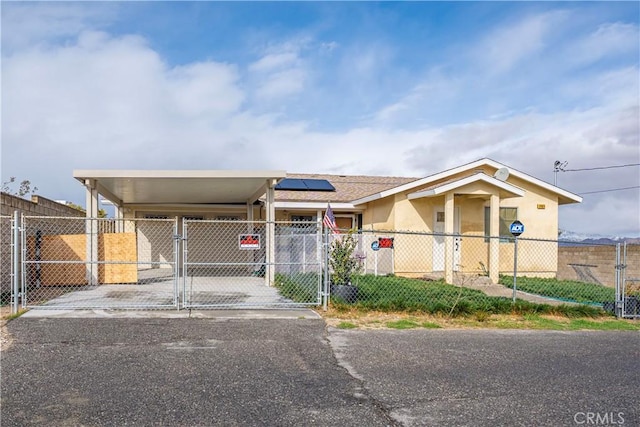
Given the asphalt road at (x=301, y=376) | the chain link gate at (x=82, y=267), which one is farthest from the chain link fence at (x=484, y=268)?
the chain link gate at (x=82, y=267)

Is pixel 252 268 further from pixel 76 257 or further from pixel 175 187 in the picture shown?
pixel 76 257

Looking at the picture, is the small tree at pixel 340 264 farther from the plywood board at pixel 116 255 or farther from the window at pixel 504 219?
the window at pixel 504 219

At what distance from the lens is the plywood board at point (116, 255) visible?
13164 mm

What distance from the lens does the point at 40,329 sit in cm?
731

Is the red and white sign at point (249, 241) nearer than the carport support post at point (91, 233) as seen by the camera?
Yes

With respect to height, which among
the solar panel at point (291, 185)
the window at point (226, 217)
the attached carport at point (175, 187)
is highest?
the solar panel at point (291, 185)

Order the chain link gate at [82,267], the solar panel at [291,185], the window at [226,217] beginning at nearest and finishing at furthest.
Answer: the chain link gate at [82,267]
the solar panel at [291,185]
the window at [226,217]

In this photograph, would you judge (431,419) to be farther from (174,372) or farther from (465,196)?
(465,196)

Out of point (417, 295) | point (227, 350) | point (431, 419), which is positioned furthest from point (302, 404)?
point (417, 295)

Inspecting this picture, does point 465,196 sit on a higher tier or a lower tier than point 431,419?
higher

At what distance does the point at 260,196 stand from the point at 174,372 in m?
11.7
